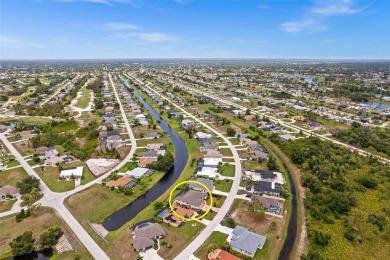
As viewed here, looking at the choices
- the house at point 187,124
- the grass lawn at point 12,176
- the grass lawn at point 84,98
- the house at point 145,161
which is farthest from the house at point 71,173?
the grass lawn at point 84,98

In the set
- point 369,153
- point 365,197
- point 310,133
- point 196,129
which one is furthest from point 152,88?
point 365,197

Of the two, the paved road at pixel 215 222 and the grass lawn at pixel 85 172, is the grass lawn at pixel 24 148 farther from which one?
the paved road at pixel 215 222

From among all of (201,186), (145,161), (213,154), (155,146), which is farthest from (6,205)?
(213,154)

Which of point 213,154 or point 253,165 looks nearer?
point 253,165

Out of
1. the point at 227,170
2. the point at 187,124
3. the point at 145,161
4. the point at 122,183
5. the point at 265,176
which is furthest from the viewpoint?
the point at 187,124

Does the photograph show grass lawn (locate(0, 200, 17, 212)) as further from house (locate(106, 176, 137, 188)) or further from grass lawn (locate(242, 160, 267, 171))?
grass lawn (locate(242, 160, 267, 171))

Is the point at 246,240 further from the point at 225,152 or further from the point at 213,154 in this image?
the point at 225,152

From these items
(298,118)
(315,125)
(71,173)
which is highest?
(298,118)
